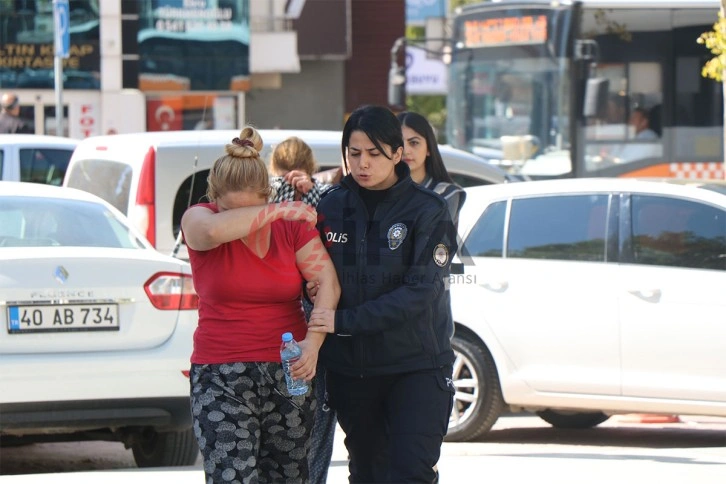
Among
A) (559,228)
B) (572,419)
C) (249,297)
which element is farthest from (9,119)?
(249,297)

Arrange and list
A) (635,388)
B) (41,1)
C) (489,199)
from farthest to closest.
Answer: (41,1), (489,199), (635,388)

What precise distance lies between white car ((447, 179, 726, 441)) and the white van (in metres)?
1.85

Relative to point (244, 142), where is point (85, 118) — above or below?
above

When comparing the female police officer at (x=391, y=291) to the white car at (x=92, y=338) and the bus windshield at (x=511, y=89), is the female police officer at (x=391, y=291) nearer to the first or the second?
the white car at (x=92, y=338)

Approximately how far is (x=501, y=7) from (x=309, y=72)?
44.4 feet

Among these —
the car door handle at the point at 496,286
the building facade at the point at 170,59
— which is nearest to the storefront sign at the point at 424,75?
the building facade at the point at 170,59

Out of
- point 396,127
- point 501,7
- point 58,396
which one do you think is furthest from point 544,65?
point 396,127

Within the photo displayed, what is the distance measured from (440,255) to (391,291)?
8.5 inches

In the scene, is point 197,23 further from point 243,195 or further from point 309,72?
point 243,195

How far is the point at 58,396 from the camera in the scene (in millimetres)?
6250

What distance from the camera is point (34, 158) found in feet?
38.4

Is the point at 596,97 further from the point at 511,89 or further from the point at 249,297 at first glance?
the point at 249,297

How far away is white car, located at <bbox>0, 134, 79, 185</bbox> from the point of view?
11492 millimetres

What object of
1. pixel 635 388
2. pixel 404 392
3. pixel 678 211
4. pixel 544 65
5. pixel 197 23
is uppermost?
pixel 197 23
